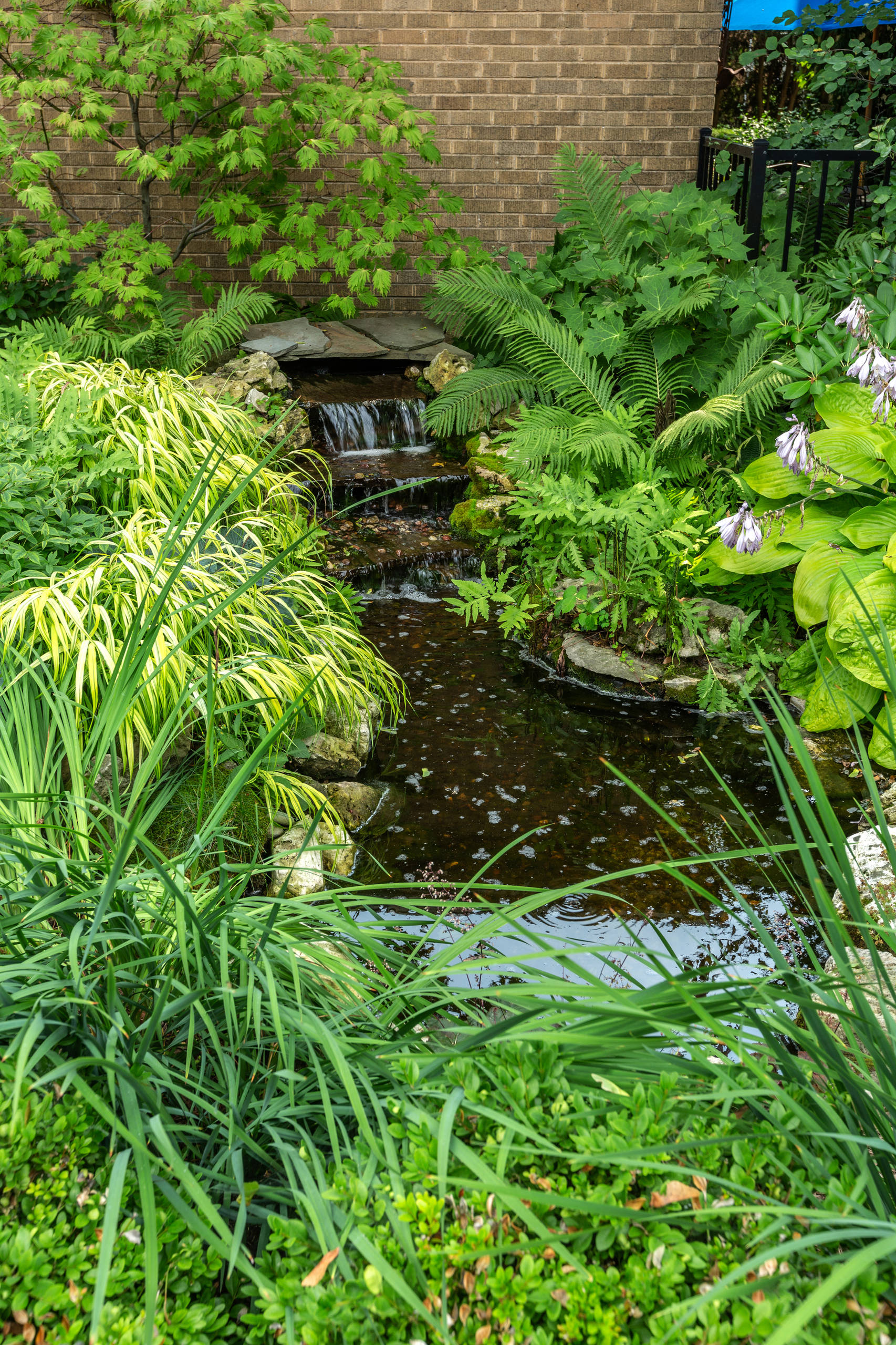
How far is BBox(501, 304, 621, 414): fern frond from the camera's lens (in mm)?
5141

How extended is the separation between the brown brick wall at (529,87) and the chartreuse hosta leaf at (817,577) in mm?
4534

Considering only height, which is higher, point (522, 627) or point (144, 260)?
point (144, 260)

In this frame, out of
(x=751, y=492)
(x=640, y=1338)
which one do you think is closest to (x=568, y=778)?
(x=751, y=492)

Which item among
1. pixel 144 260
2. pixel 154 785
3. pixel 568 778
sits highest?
pixel 144 260

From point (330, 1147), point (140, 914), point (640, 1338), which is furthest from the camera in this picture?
point (140, 914)

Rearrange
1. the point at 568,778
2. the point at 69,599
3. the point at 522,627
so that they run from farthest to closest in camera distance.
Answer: the point at 522,627, the point at 568,778, the point at 69,599

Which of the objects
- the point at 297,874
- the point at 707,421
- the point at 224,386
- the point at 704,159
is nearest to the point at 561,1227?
the point at 297,874

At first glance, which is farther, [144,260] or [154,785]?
[144,260]

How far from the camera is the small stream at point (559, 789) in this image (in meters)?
2.93

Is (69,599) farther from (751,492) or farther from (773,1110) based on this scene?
(751,492)

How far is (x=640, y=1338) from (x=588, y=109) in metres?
7.61

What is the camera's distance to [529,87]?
272 inches

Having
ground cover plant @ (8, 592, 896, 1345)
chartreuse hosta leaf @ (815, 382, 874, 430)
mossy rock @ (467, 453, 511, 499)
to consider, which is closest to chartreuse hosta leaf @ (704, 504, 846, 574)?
chartreuse hosta leaf @ (815, 382, 874, 430)

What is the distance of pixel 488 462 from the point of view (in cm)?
558
